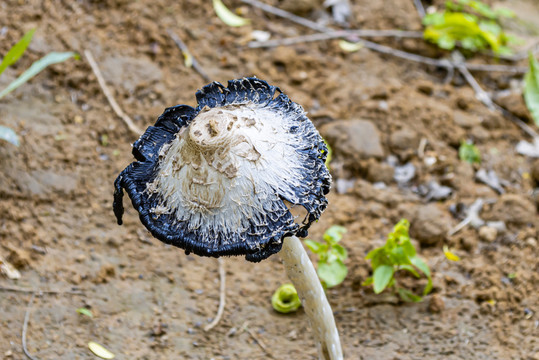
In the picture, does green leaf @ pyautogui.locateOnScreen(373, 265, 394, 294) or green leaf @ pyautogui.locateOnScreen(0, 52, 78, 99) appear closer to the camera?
green leaf @ pyautogui.locateOnScreen(373, 265, 394, 294)

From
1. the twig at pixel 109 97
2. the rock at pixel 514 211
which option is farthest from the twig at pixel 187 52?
the rock at pixel 514 211

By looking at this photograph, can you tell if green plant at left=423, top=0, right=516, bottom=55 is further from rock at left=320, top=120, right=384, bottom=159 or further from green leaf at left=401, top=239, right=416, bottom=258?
green leaf at left=401, top=239, right=416, bottom=258

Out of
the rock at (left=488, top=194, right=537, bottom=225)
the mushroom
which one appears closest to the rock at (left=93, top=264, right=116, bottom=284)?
the mushroom

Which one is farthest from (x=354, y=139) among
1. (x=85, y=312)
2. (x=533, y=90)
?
(x=85, y=312)

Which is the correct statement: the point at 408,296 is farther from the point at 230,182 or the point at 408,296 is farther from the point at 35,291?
the point at 35,291

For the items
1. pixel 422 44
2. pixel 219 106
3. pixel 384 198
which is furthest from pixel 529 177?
pixel 219 106

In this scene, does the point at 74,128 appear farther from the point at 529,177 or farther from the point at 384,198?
the point at 529,177
